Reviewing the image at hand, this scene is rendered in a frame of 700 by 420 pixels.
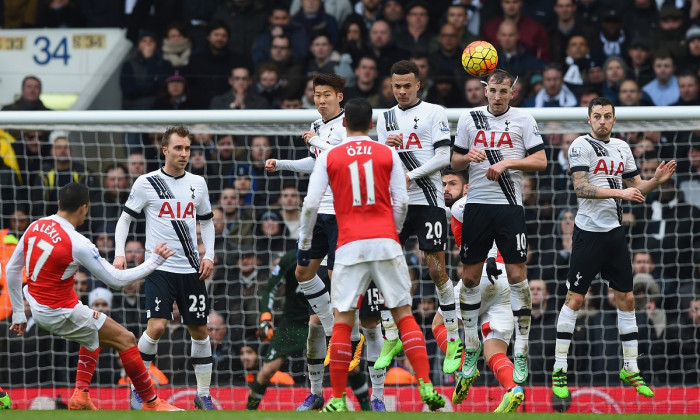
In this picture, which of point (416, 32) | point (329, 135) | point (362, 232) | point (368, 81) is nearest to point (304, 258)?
point (329, 135)

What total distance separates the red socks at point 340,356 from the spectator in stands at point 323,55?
6.94m

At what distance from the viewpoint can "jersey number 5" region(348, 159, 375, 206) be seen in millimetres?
8758

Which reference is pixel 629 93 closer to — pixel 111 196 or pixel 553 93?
pixel 553 93

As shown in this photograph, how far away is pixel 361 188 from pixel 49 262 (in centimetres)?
276

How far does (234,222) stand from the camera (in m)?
13.6

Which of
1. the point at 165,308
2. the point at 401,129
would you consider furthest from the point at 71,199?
the point at 401,129

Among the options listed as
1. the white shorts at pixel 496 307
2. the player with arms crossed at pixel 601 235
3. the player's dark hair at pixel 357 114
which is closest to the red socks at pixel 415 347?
the player's dark hair at pixel 357 114

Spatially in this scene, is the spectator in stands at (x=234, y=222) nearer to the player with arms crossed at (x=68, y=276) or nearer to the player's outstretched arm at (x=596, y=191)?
the player with arms crossed at (x=68, y=276)

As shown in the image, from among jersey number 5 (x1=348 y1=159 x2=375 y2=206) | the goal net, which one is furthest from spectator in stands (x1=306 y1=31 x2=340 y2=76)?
jersey number 5 (x1=348 y1=159 x2=375 y2=206)

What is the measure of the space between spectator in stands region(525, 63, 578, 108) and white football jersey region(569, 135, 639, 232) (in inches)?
153

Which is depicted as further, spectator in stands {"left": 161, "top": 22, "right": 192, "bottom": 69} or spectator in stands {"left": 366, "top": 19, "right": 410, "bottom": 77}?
spectator in stands {"left": 161, "top": 22, "right": 192, "bottom": 69}

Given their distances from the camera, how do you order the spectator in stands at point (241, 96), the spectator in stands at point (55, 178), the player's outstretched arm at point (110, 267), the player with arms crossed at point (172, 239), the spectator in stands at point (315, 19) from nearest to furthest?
the player's outstretched arm at point (110, 267) → the player with arms crossed at point (172, 239) → the spectator in stands at point (55, 178) → the spectator in stands at point (241, 96) → the spectator in stands at point (315, 19)

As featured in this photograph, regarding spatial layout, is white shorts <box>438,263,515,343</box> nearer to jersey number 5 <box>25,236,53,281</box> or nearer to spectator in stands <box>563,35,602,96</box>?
jersey number 5 <box>25,236,53,281</box>

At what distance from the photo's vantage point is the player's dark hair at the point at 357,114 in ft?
29.3
